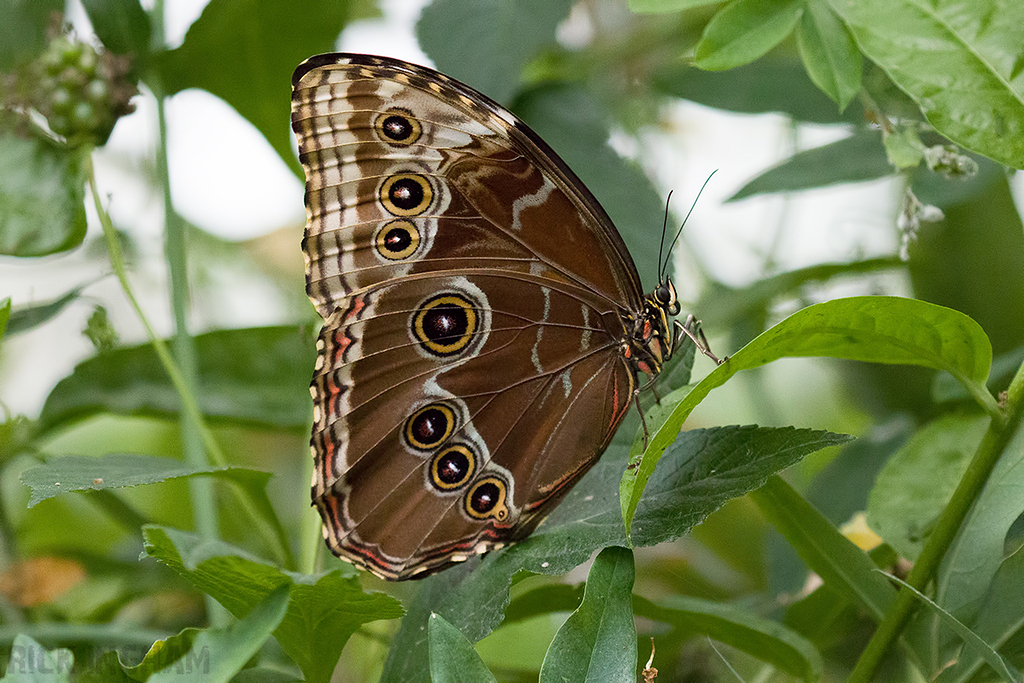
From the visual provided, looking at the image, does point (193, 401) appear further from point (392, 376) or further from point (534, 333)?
point (534, 333)

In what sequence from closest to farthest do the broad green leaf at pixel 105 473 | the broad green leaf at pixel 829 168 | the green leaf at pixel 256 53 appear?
the broad green leaf at pixel 105 473
the broad green leaf at pixel 829 168
the green leaf at pixel 256 53

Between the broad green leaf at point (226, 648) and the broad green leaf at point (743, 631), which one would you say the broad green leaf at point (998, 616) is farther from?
the broad green leaf at point (226, 648)

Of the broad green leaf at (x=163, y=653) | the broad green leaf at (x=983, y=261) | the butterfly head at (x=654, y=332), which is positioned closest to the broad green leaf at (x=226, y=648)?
the broad green leaf at (x=163, y=653)

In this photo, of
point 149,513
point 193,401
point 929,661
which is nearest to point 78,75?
point 193,401

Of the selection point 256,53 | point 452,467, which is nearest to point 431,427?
point 452,467

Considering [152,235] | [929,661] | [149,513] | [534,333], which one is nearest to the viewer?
[929,661]
